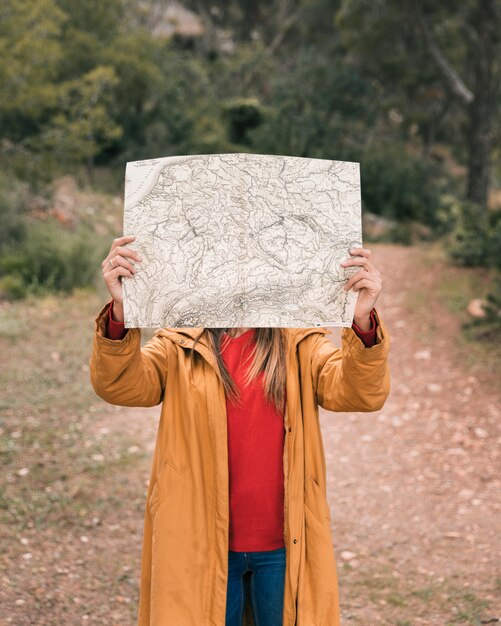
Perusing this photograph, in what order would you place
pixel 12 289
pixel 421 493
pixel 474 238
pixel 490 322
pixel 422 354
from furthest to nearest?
1. pixel 474 238
2. pixel 12 289
3. pixel 422 354
4. pixel 490 322
5. pixel 421 493

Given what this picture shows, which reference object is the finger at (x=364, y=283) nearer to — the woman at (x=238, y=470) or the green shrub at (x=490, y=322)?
the woman at (x=238, y=470)

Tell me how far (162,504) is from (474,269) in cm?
867

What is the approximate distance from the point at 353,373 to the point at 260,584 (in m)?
0.74

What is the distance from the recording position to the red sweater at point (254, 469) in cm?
212

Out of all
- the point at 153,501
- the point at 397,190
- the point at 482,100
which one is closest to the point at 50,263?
the point at 153,501

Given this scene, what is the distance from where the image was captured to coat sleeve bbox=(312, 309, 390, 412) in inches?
77.6

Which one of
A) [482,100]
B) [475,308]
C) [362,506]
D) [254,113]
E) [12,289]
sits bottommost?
[362,506]

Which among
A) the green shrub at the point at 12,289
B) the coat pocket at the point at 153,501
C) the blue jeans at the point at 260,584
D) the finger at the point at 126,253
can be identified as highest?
the green shrub at the point at 12,289

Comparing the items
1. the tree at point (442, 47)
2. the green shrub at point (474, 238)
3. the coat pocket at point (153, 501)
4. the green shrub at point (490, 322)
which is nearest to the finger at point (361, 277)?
the coat pocket at point (153, 501)

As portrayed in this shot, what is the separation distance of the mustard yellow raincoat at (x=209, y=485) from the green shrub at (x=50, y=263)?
7695 mm

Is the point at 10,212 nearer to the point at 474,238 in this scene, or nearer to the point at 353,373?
the point at 474,238

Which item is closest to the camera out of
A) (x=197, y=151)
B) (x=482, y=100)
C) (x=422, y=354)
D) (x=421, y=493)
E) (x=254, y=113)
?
(x=421, y=493)

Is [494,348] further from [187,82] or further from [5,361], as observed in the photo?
[187,82]

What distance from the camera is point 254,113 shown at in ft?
68.2
